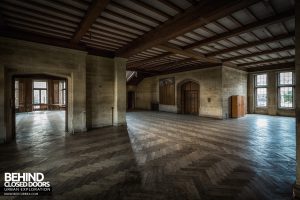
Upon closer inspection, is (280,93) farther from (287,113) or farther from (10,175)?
(10,175)

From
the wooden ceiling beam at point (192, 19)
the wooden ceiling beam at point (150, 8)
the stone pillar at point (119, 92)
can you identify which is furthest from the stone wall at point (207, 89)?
the wooden ceiling beam at point (150, 8)

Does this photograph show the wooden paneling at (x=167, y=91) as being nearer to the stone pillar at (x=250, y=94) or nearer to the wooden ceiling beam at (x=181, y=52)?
the wooden ceiling beam at (x=181, y=52)

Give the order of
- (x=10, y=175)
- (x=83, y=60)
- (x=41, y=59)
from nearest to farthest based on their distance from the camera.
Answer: (x=10, y=175)
(x=41, y=59)
(x=83, y=60)

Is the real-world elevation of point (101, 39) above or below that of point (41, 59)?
above

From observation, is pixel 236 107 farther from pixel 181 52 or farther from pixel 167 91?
pixel 181 52

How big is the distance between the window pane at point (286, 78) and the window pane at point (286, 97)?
40 centimetres

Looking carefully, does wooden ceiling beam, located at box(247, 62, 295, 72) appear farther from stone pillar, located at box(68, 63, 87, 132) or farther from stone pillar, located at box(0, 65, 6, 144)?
stone pillar, located at box(0, 65, 6, 144)

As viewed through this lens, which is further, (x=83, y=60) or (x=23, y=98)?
(x=23, y=98)

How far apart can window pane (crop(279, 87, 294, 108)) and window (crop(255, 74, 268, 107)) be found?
0.93 meters

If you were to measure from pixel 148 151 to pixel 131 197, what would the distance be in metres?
1.92

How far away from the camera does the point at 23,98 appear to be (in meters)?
15.1

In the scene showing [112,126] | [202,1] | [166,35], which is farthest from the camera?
[112,126]

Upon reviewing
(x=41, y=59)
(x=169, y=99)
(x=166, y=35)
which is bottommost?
(x=169, y=99)

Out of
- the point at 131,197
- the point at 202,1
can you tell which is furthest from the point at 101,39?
the point at 131,197
